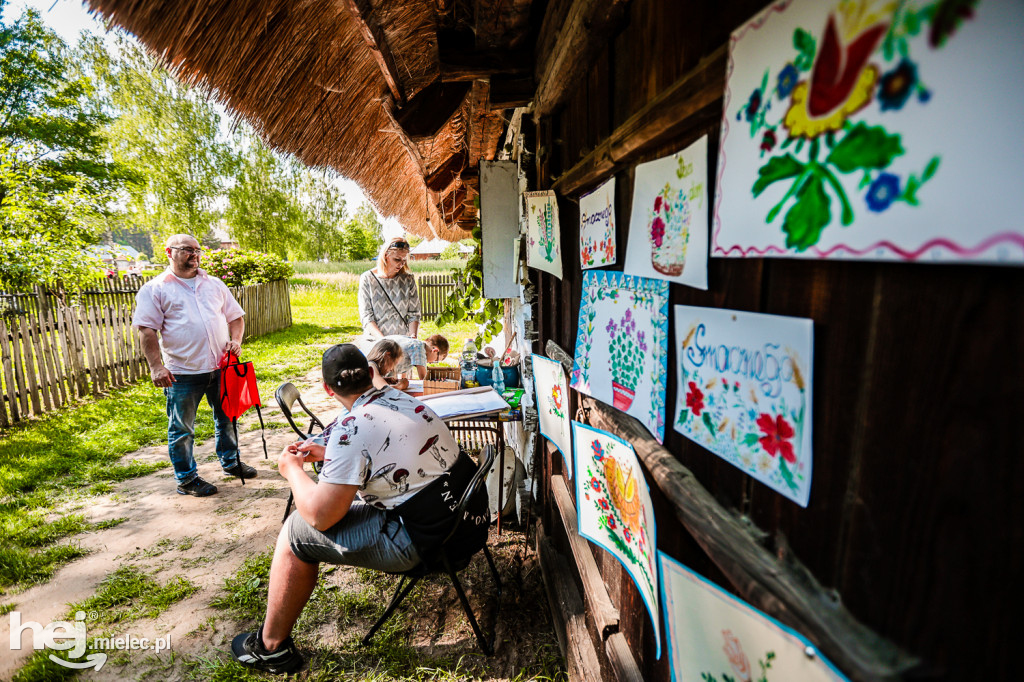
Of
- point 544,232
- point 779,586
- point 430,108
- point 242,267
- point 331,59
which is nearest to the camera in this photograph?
point 779,586

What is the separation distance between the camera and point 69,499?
3682 mm

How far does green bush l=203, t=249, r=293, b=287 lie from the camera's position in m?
11.6

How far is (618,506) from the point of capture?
4.57 feet

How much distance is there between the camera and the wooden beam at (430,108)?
2.60 metres

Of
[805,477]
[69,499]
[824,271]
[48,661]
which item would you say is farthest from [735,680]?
[69,499]

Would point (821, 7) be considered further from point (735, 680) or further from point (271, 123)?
point (271, 123)

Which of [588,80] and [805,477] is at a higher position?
[588,80]

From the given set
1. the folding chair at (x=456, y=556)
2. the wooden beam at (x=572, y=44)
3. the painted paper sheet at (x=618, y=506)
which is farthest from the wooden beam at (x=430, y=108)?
the painted paper sheet at (x=618, y=506)

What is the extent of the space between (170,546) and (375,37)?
10.6 ft

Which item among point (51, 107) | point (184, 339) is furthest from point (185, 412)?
point (51, 107)

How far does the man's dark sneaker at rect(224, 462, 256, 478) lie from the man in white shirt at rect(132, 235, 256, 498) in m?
0.24

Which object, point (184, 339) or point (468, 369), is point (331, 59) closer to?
point (468, 369)

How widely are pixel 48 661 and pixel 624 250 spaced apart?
304 centimetres

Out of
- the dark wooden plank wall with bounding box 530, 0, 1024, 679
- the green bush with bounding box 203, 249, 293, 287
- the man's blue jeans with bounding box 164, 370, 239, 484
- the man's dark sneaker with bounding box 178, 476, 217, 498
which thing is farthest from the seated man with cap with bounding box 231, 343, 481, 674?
the green bush with bounding box 203, 249, 293, 287
